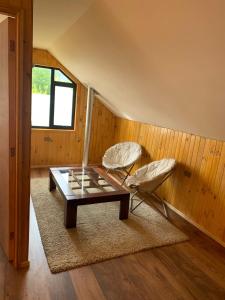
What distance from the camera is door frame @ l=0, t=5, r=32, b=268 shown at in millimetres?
1570

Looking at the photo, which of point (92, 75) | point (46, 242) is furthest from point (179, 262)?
point (92, 75)

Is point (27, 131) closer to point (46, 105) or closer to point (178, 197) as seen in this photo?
point (178, 197)

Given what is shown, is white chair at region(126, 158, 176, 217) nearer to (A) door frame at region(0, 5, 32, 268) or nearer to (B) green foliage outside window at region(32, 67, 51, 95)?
(A) door frame at region(0, 5, 32, 268)

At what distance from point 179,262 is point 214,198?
0.84 meters

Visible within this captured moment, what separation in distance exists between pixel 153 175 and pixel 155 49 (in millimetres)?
1768

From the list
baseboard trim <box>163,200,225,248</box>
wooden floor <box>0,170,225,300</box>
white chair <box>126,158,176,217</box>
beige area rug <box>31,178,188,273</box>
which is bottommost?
wooden floor <box>0,170,225,300</box>

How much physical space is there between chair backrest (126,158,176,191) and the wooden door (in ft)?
4.96

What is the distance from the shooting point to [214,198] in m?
2.54

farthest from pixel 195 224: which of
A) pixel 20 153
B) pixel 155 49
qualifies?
pixel 20 153

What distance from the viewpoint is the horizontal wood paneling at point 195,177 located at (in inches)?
98.4

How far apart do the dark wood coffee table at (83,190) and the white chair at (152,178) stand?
0.69ft

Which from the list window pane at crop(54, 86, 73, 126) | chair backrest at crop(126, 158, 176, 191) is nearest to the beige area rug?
chair backrest at crop(126, 158, 176, 191)

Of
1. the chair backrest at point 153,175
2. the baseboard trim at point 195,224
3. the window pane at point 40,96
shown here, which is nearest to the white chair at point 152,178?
the chair backrest at point 153,175

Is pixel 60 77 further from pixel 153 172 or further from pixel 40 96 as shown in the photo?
pixel 153 172
